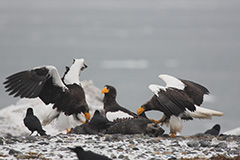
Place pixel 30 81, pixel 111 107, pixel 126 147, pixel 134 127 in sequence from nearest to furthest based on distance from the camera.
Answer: pixel 126 147, pixel 134 127, pixel 30 81, pixel 111 107

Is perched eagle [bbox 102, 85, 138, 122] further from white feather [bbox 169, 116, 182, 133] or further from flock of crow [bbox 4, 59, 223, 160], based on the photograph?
white feather [bbox 169, 116, 182, 133]

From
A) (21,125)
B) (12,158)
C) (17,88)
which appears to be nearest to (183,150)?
(12,158)

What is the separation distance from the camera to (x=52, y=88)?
903 centimetres

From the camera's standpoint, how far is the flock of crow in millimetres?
8117

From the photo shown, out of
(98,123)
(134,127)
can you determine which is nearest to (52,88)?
(98,123)

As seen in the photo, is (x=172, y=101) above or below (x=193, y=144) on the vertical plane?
above

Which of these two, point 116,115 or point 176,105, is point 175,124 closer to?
point 176,105

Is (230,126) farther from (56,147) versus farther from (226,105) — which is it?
(56,147)

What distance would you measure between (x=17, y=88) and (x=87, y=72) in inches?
624

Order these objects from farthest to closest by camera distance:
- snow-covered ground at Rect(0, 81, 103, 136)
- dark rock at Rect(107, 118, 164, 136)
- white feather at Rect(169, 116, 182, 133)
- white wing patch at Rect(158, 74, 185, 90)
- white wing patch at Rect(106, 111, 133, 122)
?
snow-covered ground at Rect(0, 81, 103, 136) → white wing patch at Rect(106, 111, 133, 122) → white wing patch at Rect(158, 74, 185, 90) → white feather at Rect(169, 116, 182, 133) → dark rock at Rect(107, 118, 164, 136)

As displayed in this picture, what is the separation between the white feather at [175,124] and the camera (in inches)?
327

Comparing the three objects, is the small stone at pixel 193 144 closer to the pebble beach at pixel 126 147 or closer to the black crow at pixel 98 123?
the pebble beach at pixel 126 147

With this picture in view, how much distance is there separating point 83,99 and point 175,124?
205 centimetres

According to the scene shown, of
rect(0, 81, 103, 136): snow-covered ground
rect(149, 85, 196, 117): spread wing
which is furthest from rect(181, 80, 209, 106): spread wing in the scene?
rect(0, 81, 103, 136): snow-covered ground
